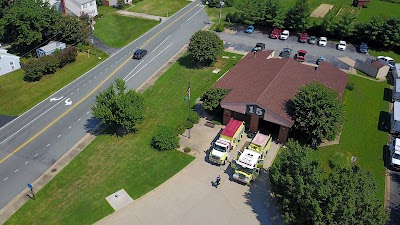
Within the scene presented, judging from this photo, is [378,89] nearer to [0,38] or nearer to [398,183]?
[398,183]

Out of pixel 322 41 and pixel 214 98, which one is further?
pixel 322 41

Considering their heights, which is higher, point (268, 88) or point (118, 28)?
point (268, 88)

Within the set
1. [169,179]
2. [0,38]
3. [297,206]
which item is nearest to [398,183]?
[297,206]

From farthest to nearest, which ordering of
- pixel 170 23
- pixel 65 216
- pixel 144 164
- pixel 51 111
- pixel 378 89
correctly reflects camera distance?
pixel 170 23, pixel 378 89, pixel 51 111, pixel 144 164, pixel 65 216

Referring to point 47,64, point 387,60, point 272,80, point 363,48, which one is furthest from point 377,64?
point 47,64

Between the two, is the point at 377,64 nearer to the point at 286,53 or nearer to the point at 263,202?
the point at 286,53

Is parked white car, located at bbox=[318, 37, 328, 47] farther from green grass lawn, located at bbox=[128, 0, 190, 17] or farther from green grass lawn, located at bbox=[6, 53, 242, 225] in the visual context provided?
green grass lawn, located at bbox=[128, 0, 190, 17]

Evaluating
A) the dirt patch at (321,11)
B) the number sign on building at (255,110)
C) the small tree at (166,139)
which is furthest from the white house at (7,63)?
the dirt patch at (321,11)
